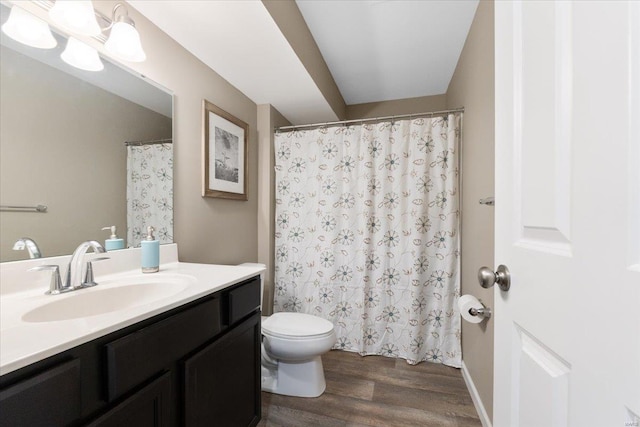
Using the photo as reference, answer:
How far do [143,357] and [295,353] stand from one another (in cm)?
99

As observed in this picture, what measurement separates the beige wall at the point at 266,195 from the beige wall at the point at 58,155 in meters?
1.15

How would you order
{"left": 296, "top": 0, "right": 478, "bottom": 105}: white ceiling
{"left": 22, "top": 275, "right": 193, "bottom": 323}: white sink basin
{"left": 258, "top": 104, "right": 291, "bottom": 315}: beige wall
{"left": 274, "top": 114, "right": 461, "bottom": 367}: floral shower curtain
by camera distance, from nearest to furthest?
{"left": 22, "top": 275, "right": 193, "bottom": 323}: white sink basin
{"left": 296, "top": 0, "right": 478, "bottom": 105}: white ceiling
{"left": 274, "top": 114, "right": 461, "bottom": 367}: floral shower curtain
{"left": 258, "top": 104, "right": 291, "bottom": 315}: beige wall

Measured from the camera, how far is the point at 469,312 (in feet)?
4.25

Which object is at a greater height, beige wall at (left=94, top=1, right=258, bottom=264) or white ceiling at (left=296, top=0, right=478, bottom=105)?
white ceiling at (left=296, top=0, right=478, bottom=105)

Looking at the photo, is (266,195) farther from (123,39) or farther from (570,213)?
(570,213)

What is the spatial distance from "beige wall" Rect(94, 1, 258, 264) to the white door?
5.13ft

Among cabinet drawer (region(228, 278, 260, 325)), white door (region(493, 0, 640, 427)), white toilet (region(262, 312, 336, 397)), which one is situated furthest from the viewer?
white toilet (region(262, 312, 336, 397))

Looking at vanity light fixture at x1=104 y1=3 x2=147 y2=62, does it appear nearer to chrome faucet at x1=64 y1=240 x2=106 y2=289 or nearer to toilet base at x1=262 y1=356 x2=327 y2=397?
chrome faucet at x1=64 y1=240 x2=106 y2=289

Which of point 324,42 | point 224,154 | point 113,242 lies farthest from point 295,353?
point 324,42

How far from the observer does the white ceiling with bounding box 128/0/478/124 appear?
134 centimetres

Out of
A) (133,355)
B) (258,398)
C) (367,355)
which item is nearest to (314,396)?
(258,398)

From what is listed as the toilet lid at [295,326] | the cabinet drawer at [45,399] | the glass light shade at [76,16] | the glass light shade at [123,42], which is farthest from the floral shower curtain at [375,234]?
the cabinet drawer at [45,399]

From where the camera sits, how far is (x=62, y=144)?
100 cm

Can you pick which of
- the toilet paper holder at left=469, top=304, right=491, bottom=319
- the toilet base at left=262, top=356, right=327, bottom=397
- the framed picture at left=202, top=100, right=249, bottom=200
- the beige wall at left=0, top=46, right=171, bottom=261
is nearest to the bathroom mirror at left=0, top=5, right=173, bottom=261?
the beige wall at left=0, top=46, right=171, bottom=261
